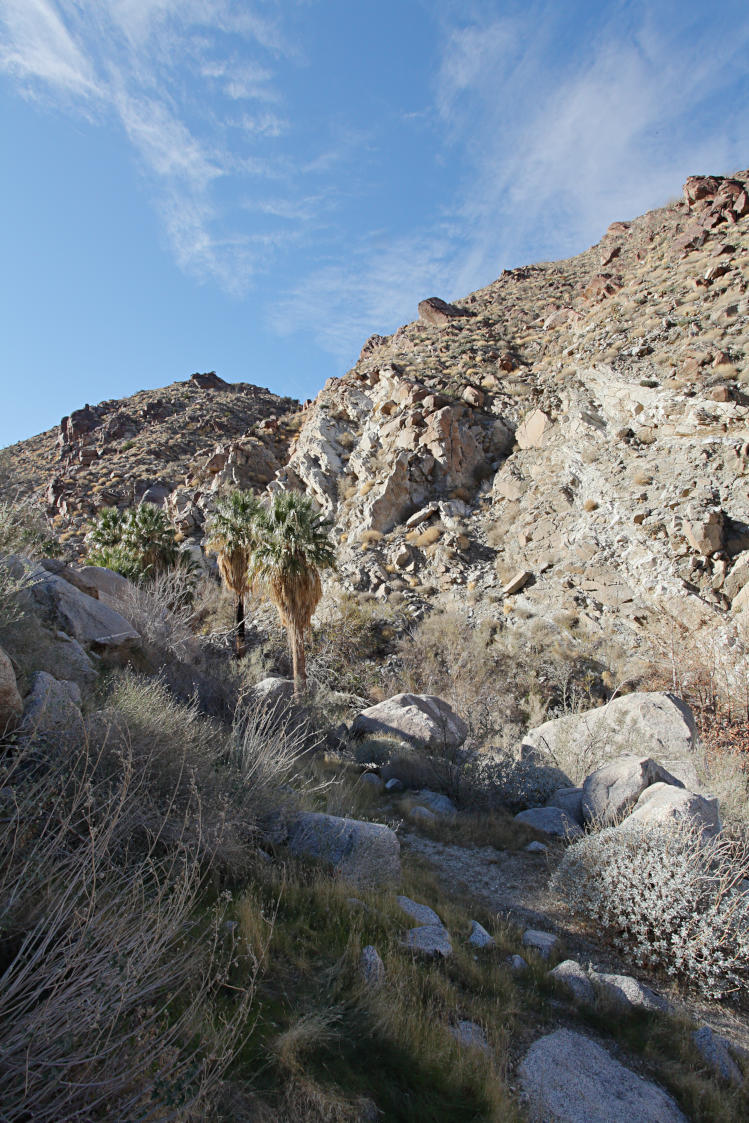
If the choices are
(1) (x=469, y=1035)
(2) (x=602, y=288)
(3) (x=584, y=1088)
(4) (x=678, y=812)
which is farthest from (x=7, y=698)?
(2) (x=602, y=288)

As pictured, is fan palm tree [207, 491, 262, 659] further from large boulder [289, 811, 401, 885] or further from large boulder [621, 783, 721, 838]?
large boulder [621, 783, 721, 838]

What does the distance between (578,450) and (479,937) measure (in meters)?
23.0

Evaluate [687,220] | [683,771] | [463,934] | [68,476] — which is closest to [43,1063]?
[463,934]

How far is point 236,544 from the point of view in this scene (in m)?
23.5

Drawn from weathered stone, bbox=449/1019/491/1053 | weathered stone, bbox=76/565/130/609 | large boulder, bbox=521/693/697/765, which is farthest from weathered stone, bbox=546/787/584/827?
weathered stone, bbox=76/565/130/609

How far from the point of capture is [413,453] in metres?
29.2

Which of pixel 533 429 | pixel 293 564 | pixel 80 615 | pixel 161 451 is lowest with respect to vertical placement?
pixel 80 615

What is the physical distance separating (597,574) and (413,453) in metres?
12.3

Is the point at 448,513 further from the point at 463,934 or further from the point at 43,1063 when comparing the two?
the point at 43,1063

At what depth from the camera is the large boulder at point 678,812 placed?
20.5ft

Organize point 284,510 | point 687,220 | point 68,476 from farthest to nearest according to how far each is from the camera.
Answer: point 68,476 → point 687,220 → point 284,510

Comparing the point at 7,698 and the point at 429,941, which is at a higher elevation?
the point at 7,698

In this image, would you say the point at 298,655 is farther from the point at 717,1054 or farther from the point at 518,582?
the point at 717,1054

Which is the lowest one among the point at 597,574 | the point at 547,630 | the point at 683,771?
the point at 683,771
